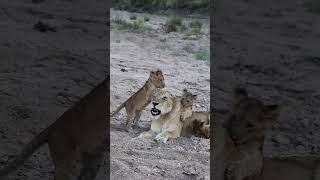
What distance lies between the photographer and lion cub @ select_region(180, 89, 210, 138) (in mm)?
2609

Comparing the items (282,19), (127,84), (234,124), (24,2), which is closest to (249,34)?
(282,19)

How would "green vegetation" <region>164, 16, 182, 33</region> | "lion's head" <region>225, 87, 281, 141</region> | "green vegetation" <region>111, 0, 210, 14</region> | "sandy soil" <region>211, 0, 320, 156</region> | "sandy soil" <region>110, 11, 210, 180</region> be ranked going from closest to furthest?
1. "lion's head" <region>225, 87, 281, 141</region>
2. "sandy soil" <region>211, 0, 320, 156</region>
3. "sandy soil" <region>110, 11, 210, 180</region>
4. "green vegetation" <region>164, 16, 182, 33</region>
5. "green vegetation" <region>111, 0, 210, 14</region>

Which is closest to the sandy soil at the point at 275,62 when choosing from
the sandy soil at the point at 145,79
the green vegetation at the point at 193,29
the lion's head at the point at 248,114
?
the lion's head at the point at 248,114

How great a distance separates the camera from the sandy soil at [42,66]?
1.56 meters

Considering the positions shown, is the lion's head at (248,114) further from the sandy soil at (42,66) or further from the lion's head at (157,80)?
the lion's head at (157,80)

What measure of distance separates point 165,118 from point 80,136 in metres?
1.07

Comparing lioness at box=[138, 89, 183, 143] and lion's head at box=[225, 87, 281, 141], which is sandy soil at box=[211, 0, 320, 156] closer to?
lion's head at box=[225, 87, 281, 141]

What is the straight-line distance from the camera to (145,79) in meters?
3.49

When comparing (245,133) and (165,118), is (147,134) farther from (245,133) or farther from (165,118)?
(245,133)

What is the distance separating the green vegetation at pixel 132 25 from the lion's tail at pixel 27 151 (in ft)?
12.2

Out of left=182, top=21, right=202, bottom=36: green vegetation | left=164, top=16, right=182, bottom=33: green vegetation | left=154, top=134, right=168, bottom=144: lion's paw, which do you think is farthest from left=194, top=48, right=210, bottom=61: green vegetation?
left=154, top=134, right=168, bottom=144: lion's paw

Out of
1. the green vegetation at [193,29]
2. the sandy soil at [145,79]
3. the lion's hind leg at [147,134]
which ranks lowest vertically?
the lion's hind leg at [147,134]

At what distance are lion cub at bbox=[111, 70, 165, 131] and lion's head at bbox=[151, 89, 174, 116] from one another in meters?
0.08

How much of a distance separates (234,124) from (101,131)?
330 millimetres
